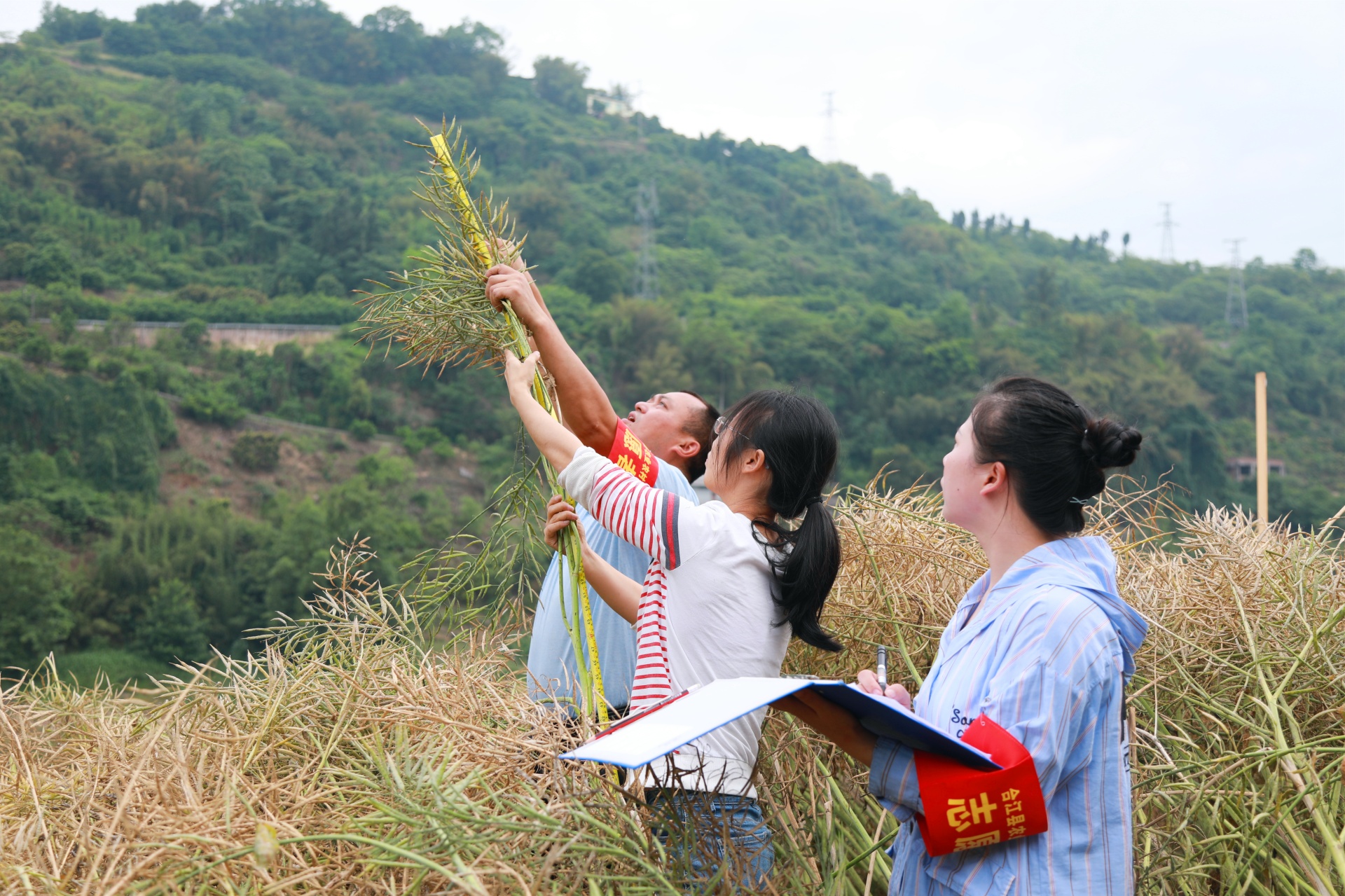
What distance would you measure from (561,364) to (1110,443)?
0.81 m

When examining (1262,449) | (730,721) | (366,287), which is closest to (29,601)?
(366,287)

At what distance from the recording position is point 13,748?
1299 millimetres

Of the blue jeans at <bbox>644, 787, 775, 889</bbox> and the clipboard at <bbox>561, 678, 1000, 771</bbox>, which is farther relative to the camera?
the blue jeans at <bbox>644, 787, 775, 889</bbox>

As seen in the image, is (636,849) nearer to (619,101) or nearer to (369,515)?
(369,515)

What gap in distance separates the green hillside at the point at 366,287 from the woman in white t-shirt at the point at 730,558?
18.1m

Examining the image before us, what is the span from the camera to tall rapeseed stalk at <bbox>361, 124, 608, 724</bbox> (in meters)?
1.55

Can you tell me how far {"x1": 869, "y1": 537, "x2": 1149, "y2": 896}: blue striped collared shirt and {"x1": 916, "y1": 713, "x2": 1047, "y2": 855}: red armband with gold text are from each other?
19mm

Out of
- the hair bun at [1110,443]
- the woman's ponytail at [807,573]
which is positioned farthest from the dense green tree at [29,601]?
the hair bun at [1110,443]

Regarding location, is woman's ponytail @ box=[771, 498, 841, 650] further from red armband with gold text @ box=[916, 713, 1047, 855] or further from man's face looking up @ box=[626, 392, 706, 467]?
man's face looking up @ box=[626, 392, 706, 467]

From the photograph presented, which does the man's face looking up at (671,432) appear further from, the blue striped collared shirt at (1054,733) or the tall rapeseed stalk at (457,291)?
the blue striped collared shirt at (1054,733)

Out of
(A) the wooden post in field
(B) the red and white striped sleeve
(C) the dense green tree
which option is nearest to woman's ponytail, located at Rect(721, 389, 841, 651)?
(B) the red and white striped sleeve

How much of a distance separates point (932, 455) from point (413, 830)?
96.6ft

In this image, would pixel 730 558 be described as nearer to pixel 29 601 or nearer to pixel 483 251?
pixel 483 251

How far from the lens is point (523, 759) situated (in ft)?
3.26
